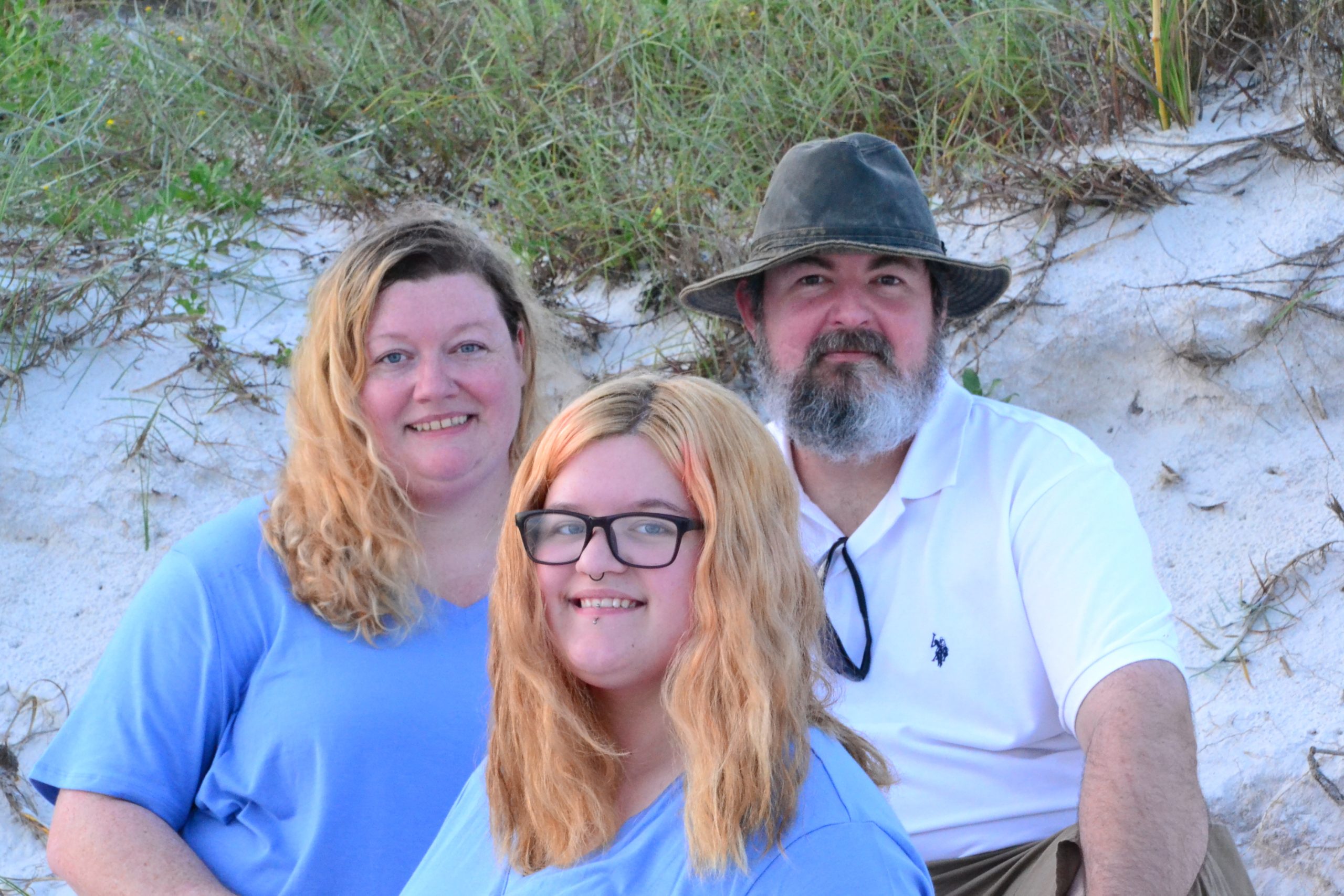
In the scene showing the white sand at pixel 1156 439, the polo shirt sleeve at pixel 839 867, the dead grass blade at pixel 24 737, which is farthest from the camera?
the dead grass blade at pixel 24 737

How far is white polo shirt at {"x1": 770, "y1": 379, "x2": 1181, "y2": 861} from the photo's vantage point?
7.56 feet

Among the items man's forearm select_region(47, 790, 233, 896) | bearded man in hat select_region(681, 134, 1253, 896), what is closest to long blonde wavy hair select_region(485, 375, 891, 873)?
bearded man in hat select_region(681, 134, 1253, 896)

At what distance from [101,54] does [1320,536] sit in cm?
464

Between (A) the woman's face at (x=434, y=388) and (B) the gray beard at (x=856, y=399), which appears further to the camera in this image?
(B) the gray beard at (x=856, y=399)

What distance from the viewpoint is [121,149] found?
15.9 feet

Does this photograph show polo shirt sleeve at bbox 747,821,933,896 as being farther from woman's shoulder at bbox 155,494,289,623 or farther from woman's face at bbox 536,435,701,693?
woman's shoulder at bbox 155,494,289,623

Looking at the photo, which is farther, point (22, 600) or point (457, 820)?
point (22, 600)

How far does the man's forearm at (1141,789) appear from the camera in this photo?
198 centimetres

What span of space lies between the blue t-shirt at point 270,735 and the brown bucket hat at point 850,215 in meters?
1.08

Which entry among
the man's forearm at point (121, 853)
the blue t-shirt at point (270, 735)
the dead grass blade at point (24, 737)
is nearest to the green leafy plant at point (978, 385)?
the blue t-shirt at point (270, 735)

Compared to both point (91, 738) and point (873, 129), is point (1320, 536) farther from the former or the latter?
point (91, 738)

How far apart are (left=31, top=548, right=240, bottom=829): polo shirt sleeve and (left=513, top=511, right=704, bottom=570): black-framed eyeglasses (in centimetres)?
86

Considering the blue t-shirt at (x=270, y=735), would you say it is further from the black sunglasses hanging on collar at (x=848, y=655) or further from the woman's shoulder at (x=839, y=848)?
the woman's shoulder at (x=839, y=848)

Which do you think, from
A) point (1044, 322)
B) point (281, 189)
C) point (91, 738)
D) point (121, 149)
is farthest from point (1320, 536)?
point (121, 149)
